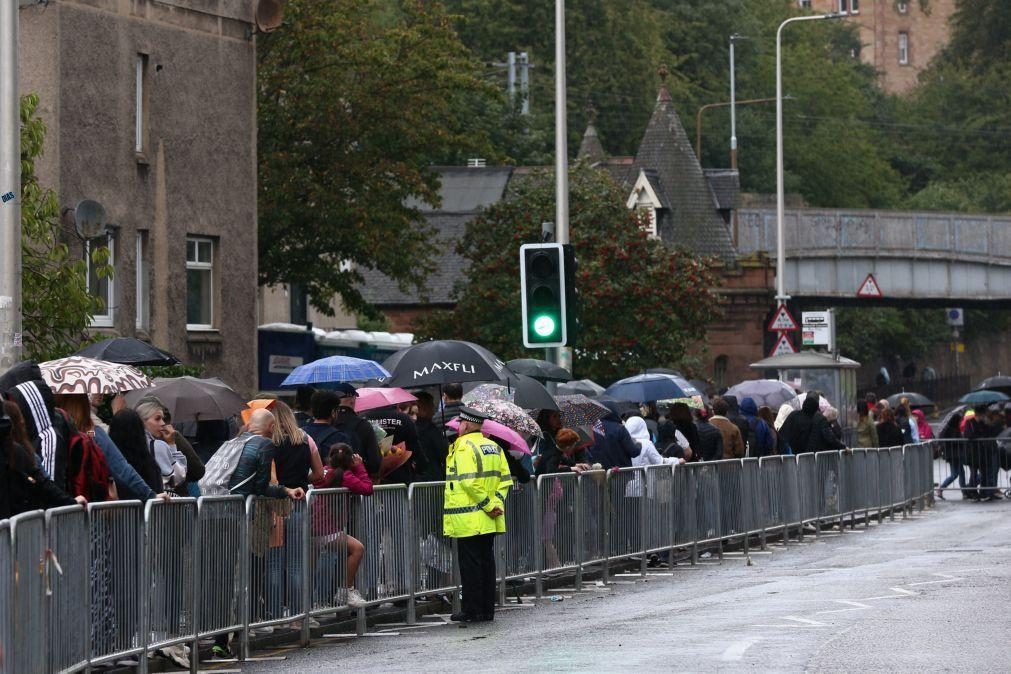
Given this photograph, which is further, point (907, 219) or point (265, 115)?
point (907, 219)

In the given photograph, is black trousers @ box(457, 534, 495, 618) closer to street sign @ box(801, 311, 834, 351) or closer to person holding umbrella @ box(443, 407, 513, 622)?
person holding umbrella @ box(443, 407, 513, 622)

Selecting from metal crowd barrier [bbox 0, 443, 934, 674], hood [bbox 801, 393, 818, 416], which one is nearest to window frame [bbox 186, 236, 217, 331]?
hood [bbox 801, 393, 818, 416]

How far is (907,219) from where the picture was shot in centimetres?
7119

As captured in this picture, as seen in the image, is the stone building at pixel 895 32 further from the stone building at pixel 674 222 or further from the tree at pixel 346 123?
the tree at pixel 346 123

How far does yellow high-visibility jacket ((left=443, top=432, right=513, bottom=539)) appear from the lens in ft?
53.5

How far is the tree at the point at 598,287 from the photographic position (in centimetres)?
4897

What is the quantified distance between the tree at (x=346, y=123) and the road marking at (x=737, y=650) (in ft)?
89.1

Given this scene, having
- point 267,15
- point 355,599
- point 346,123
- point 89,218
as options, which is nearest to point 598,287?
point 346,123

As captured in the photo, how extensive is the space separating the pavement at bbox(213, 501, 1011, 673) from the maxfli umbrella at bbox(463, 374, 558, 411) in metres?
1.87

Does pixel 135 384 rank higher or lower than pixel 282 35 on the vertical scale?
lower

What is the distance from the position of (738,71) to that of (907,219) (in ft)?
110

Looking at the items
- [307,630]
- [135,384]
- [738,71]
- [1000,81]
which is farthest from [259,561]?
[1000,81]

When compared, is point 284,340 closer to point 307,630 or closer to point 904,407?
point 904,407

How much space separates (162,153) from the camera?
108 ft
